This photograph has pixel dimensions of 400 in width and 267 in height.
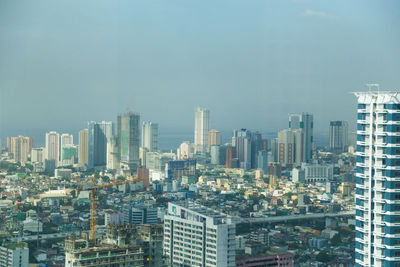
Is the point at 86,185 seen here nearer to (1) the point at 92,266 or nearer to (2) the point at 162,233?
(2) the point at 162,233

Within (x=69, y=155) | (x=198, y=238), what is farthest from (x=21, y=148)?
(x=198, y=238)

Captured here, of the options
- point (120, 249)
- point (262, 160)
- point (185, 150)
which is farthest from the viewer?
point (185, 150)

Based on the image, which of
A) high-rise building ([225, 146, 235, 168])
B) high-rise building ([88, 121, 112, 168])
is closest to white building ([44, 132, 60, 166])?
high-rise building ([88, 121, 112, 168])

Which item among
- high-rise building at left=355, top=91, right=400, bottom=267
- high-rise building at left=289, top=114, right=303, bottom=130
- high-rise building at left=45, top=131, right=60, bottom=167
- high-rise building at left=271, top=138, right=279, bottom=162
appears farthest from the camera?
high-rise building at left=271, top=138, right=279, bottom=162

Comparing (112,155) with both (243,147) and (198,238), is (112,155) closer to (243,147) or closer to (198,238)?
(243,147)

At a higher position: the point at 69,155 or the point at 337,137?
the point at 337,137

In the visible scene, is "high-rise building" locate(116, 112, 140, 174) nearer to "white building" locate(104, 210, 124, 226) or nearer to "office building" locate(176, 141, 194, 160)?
"office building" locate(176, 141, 194, 160)
